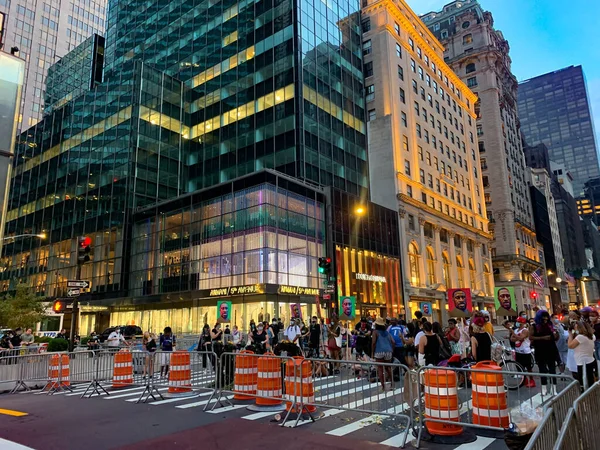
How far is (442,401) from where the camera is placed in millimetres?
7664

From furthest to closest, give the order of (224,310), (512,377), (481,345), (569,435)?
(224,310), (512,377), (481,345), (569,435)

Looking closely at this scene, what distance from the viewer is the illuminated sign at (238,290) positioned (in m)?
33.9

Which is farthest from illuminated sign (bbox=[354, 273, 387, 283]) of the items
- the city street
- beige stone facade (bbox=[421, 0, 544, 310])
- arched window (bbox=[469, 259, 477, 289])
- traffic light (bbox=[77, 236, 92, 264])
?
beige stone facade (bbox=[421, 0, 544, 310])

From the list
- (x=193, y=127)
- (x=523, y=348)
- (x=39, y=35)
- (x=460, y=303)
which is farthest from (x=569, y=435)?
(x=39, y=35)

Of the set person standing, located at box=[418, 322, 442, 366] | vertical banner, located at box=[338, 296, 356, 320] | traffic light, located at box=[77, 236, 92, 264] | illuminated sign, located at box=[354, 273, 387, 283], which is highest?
illuminated sign, located at box=[354, 273, 387, 283]

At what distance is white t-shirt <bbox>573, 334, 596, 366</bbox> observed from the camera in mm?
10031

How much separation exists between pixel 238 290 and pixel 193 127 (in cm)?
2623

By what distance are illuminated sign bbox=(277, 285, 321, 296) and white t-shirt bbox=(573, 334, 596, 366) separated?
25526mm

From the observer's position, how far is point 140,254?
4469 cm

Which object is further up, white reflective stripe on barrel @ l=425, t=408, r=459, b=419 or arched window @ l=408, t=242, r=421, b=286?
arched window @ l=408, t=242, r=421, b=286

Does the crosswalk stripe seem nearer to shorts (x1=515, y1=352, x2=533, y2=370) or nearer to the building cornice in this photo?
shorts (x1=515, y1=352, x2=533, y2=370)

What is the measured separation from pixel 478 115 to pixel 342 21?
4438 cm

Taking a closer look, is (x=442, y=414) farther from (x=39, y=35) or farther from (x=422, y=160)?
(x=39, y=35)

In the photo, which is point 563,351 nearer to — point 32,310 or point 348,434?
point 348,434
